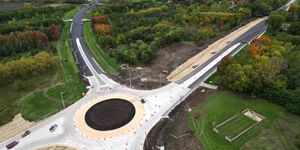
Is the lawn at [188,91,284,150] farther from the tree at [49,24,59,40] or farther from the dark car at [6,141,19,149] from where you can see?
the tree at [49,24,59,40]

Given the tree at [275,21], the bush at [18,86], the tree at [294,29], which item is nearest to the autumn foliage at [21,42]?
the bush at [18,86]

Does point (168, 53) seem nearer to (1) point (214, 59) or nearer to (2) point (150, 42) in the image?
(2) point (150, 42)

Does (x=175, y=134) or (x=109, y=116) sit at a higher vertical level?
(x=109, y=116)

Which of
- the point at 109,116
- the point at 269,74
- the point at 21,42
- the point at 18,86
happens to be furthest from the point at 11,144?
the point at 269,74

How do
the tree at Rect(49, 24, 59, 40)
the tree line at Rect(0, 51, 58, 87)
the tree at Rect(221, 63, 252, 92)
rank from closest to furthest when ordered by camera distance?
1. the tree at Rect(221, 63, 252, 92)
2. the tree line at Rect(0, 51, 58, 87)
3. the tree at Rect(49, 24, 59, 40)

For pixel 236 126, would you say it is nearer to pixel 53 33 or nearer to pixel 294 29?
pixel 294 29

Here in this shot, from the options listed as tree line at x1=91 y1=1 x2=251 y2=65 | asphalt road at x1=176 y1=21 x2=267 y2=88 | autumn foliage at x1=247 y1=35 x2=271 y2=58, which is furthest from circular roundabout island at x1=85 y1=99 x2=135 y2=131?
autumn foliage at x1=247 y1=35 x2=271 y2=58
